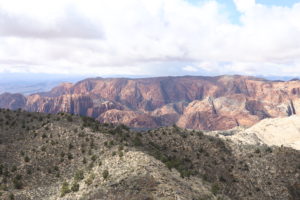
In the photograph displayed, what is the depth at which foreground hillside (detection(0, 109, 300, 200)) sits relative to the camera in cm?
2742

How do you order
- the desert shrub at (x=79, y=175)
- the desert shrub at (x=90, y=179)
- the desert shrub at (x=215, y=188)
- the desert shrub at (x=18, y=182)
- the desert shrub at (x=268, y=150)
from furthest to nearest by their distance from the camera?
the desert shrub at (x=268, y=150) → the desert shrub at (x=79, y=175) → the desert shrub at (x=18, y=182) → the desert shrub at (x=215, y=188) → the desert shrub at (x=90, y=179)

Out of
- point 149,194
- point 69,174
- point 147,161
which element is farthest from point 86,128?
point 149,194

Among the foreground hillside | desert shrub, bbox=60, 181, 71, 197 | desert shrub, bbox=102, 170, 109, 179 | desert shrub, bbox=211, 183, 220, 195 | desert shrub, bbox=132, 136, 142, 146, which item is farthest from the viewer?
desert shrub, bbox=132, 136, 142, 146

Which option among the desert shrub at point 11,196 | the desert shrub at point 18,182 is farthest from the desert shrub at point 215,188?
the desert shrub at point 18,182

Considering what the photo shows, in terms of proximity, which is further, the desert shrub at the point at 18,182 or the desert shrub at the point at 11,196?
the desert shrub at the point at 18,182

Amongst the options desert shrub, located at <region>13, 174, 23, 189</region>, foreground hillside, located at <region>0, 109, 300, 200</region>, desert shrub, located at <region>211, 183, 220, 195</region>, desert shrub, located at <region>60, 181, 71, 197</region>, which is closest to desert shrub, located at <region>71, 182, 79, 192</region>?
foreground hillside, located at <region>0, 109, 300, 200</region>

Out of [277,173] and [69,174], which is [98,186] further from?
[277,173]

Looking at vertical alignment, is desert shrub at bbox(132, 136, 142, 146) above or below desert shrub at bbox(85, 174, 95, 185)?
above

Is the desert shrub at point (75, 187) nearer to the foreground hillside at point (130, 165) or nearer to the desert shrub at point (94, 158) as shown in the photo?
the foreground hillside at point (130, 165)

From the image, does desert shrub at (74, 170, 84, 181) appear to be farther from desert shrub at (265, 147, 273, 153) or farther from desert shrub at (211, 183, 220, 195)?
desert shrub at (265, 147, 273, 153)

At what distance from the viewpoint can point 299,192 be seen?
117 feet

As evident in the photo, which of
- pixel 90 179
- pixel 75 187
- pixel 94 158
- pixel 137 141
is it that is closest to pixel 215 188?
pixel 90 179

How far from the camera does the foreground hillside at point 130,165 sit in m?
27.4

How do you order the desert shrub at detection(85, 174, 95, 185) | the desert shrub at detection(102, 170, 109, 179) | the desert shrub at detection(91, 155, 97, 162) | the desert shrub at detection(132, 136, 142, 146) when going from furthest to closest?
the desert shrub at detection(132, 136, 142, 146) < the desert shrub at detection(91, 155, 97, 162) < the desert shrub at detection(85, 174, 95, 185) < the desert shrub at detection(102, 170, 109, 179)
